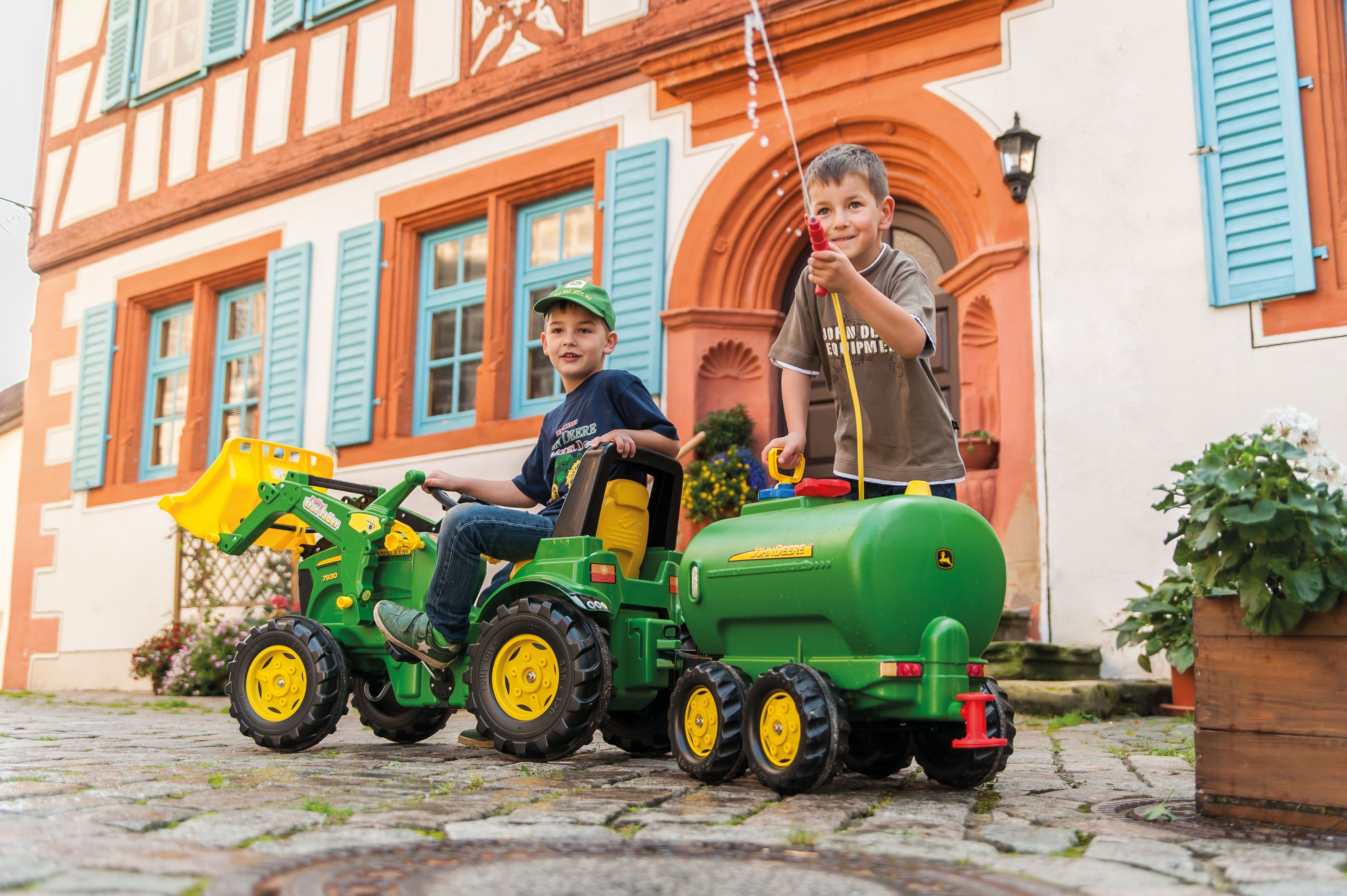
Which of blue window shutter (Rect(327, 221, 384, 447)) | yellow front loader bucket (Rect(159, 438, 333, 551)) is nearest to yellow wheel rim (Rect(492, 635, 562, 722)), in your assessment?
yellow front loader bucket (Rect(159, 438, 333, 551))

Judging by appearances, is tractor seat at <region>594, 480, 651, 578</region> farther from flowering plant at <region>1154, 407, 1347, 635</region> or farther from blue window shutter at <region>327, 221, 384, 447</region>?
blue window shutter at <region>327, 221, 384, 447</region>

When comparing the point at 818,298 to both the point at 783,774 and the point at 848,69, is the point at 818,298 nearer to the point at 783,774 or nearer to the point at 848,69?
the point at 783,774

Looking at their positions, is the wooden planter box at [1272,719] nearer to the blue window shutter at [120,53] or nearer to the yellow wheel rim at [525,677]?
the yellow wheel rim at [525,677]

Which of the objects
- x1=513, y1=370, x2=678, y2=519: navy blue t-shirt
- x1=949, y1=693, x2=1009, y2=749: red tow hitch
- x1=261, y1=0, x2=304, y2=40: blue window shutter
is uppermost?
x1=261, y1=0, x2=304, y2=40: blue window shutter

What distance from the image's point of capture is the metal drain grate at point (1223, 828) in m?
2.03

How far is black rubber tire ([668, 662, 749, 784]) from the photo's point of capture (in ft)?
8.80

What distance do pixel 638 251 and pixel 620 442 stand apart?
4.82 metres

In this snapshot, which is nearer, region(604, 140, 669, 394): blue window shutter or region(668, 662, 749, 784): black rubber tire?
region(668, 662, 749, 784): black rubber tire

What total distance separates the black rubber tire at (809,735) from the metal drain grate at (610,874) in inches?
25.1

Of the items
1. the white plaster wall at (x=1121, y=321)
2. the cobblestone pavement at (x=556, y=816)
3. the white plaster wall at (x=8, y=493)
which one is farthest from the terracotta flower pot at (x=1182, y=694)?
the white plaster wall at (x=8, y=493)

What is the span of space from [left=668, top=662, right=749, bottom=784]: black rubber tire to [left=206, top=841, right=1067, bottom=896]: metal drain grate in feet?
2.66

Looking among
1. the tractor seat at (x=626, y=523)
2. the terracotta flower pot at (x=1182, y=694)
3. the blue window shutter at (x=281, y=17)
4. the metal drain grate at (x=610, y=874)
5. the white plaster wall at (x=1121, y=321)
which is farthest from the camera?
the blue window shutter at (x=281, y=17)

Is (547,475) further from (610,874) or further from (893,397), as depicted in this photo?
(610,874)

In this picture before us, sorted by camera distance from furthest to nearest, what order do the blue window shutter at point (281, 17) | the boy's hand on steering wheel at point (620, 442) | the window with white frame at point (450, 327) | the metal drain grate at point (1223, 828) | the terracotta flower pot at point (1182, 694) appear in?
1. the blue window shutter at point (281, 17)
2. the window with white frame at point (450, 327)
3. the terracotta flower pot at point (1182, 694)
4. the boy's hand on steering wheel at point (620, 442)
5. the metal drain grate at point (1223, 828)
